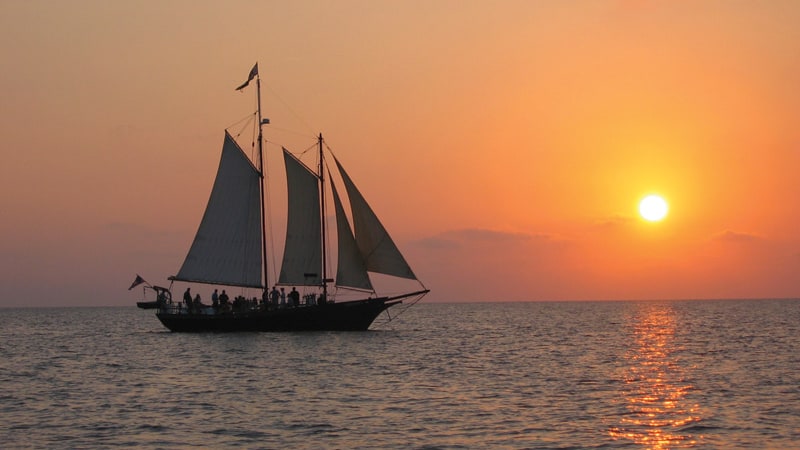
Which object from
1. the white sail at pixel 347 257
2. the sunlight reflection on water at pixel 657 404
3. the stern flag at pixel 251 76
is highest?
the stern flag at pixel 251 76

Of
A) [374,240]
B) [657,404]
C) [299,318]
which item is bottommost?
[657,404]

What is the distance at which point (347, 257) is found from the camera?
70562mm

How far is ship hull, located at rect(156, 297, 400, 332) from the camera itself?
72.2 metres

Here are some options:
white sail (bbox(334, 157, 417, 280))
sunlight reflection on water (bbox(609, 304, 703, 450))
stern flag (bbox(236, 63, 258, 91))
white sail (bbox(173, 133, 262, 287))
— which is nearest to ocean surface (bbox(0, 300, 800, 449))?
sunlight reflection on water (bbox(609, 304, 703, 450))

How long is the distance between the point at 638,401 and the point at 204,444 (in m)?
→ 16.3

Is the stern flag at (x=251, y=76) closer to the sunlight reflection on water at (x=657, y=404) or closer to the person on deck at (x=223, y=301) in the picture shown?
the person on deck at (x=223, y=301)

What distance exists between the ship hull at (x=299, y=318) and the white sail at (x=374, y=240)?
192 inches

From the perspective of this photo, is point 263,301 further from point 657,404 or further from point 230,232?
point 657,404

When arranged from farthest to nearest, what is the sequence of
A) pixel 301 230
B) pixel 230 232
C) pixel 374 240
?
pixel 230 232 < pixel 301 230 < pixel 374 240

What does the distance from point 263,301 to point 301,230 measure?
5970 millimetres

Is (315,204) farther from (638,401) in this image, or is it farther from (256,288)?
(638,401)

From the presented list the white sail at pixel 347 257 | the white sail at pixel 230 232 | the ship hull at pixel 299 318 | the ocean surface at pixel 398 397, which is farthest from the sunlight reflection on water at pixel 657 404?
the white sail at pixel 230 232

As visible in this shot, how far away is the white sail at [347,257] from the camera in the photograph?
70.4 metres

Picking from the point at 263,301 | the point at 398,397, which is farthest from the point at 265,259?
the point at 398,397
